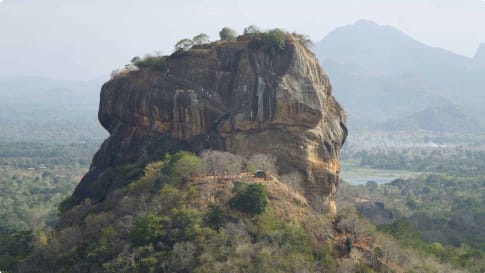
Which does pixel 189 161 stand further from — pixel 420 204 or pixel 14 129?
pixel 14 129

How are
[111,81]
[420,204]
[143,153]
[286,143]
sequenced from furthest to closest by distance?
1. [420,204]
2. [111,81]
3. [143,153]
4. [286,143]

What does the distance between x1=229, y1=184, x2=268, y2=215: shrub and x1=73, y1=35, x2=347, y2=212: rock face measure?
193 inches

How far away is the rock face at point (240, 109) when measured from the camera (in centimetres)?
3148

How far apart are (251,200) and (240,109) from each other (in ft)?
25.0

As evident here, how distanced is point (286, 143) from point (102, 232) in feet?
33.8

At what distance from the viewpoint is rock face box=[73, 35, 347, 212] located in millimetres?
31484

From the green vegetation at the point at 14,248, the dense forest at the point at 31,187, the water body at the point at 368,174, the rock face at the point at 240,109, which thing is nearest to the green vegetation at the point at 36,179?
the dense forest at the point at 31,187

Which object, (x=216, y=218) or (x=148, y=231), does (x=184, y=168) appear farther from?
(x=148, y=231)

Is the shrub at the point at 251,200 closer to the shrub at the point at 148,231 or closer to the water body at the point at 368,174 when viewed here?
the shrub at the point at 148,231

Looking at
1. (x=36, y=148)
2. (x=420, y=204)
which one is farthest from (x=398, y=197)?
(x=36, y=148)

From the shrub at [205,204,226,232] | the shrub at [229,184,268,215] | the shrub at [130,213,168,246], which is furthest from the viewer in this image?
the shrub at [229,184,268,215]

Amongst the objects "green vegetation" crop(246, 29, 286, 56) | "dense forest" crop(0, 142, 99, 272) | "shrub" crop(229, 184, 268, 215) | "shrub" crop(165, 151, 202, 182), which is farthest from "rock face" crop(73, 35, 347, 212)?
"dense forest" crop(0, 142, 99, 272)

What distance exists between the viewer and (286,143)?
31344 millimetres

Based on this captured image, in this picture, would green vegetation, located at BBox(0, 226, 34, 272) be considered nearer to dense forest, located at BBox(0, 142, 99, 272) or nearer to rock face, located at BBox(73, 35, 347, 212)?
dense forest, located at BBox(0, 142, 99, 272)
